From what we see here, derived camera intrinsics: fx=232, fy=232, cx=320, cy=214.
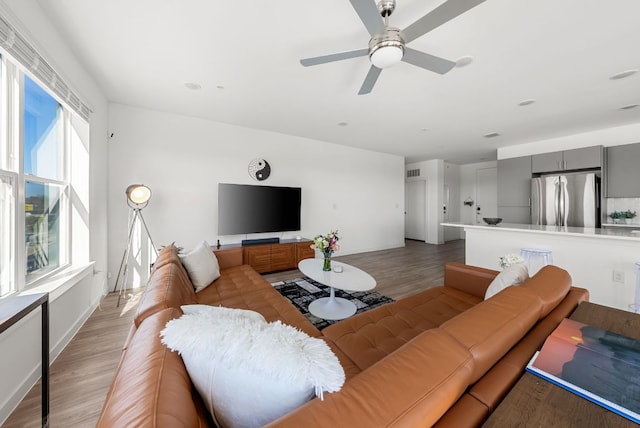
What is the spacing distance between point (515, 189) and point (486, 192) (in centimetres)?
229

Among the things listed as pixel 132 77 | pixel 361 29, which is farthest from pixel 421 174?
pixel 132 77

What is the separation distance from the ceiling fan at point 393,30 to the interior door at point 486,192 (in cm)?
654

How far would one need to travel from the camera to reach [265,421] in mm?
629

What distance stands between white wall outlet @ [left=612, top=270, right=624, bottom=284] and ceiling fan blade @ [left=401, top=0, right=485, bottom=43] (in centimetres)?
330

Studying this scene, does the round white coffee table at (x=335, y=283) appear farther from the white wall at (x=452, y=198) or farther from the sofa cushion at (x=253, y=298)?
the white wall at (x=452, y=198)

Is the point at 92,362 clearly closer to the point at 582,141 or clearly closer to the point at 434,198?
the point at 434,198

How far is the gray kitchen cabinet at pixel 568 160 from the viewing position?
401cm

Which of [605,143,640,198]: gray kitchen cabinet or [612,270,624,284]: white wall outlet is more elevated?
[605,143,640,198]: gray kitchen cabinet

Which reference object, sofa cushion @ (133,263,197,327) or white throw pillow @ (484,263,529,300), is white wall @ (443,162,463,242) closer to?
white throw pillow @ (484,263,529,300)

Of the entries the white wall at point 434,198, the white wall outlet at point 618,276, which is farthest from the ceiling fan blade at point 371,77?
the white wall at point 434,198

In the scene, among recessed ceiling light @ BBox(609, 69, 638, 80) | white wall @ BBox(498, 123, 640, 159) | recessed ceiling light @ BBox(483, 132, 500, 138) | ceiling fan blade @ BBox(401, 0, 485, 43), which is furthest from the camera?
recessed ceiling light @ BBox(483, 132, 500, 138)

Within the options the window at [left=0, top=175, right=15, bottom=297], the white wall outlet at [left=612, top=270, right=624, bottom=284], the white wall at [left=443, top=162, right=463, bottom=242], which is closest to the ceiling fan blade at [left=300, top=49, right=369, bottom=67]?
the window at [left=0, top=175, right=15, bottom=297]

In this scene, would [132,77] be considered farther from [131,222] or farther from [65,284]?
[65,284]

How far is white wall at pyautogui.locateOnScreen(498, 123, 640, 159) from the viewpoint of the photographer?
12.7ft
